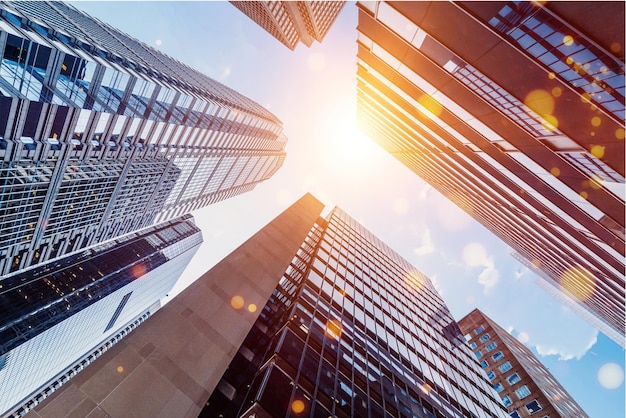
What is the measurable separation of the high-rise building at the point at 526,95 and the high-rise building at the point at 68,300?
101m

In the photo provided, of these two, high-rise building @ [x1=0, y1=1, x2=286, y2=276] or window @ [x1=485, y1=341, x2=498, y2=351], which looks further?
window @ [x1=485, y1=341, x2=498, y2=351]

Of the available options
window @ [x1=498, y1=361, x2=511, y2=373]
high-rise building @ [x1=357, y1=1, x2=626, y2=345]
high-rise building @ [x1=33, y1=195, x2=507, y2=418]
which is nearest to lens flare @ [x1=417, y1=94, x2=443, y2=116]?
high-rise building @ [x1=357, y1=1, x2=626, y2=345]

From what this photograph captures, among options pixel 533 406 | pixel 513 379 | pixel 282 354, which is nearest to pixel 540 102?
pixel 282 354

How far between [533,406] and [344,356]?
42.3m

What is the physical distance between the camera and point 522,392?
151 feet

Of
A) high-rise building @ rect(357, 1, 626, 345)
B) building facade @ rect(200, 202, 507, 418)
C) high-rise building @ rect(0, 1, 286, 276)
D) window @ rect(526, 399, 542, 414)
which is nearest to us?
high-rise building @ rect(357, 1, 626, 345)

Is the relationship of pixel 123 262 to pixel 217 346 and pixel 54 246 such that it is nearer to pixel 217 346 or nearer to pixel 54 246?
pixel 54 246

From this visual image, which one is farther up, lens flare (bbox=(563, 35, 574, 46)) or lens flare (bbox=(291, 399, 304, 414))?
lens flare (bbox=(563, 35, 574, 46))

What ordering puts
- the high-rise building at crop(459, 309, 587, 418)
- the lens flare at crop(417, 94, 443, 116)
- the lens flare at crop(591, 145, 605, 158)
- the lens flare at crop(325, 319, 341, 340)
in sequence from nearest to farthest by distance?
the lens flare at crop(591, 145, 605, 158)
the lens flare at crop(417, 94, 443, 116)
the lens flare at crop(325, 319, 341, 340)
the high-rise building at crop(459, 309, 587, 418)

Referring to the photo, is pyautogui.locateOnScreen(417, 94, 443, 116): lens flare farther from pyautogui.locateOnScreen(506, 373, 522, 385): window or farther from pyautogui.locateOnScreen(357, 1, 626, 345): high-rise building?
pyautogui.locateOnScreen(506, 373, 522, 385): window

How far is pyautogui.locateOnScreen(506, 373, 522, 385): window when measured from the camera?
47906mm

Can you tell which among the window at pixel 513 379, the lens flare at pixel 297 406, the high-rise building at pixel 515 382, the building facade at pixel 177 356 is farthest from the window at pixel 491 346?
the lens flare at pixel 297 406

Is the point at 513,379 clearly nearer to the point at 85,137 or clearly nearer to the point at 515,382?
the point at 515,382

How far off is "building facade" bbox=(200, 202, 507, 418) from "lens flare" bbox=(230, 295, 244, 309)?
2.04 m
